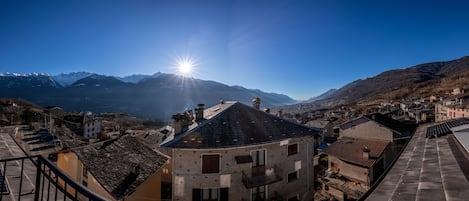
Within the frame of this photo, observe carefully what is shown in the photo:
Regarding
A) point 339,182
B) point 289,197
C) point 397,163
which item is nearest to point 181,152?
point 289,197

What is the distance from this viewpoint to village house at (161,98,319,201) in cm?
1514

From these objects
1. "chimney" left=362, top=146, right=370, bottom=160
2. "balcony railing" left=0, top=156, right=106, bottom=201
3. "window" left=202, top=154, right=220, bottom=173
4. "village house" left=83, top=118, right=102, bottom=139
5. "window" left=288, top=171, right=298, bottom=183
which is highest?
"balcony railing" left=0, top=156, right=106, bottom=201

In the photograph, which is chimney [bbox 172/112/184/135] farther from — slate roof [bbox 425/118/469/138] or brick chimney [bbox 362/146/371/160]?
brick chimney [bbox 362/146/371/160]

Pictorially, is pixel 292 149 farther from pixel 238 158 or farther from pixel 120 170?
pixel 120 170

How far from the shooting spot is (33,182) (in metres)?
4.21

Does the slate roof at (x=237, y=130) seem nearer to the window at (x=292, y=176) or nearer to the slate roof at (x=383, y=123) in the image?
the window at (x=292, y=176)

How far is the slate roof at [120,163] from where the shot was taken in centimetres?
1667

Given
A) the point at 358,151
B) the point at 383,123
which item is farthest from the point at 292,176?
the point at 383,123

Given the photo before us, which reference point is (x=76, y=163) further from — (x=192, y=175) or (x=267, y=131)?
(x=267, y=131)

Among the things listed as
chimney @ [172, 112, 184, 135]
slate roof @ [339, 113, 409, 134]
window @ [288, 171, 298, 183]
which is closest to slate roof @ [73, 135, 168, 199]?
chimney @ [172, 112, 184, 135]

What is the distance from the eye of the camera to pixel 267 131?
17.1 meters

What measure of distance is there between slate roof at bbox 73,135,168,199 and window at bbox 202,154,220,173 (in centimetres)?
564

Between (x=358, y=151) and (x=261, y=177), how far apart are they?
1570cm

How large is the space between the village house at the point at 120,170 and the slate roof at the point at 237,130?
4.76 meters
